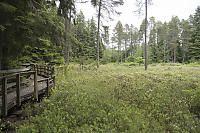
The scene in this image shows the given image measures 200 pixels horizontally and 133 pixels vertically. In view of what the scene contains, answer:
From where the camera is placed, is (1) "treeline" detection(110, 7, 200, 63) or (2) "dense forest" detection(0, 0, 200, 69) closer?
(2) "dense forest" detection(0, 0, 200, 69)

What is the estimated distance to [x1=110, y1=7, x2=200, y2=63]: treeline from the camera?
112 ft

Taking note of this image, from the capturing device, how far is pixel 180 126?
119 inches

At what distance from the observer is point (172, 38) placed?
124 feet

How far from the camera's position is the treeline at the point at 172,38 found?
3406 centimetres

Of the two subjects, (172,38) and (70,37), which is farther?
(172,38)

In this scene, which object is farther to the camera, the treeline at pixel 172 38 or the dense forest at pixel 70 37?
the treeline at pixel 172 38

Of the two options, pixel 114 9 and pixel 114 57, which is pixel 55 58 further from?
pixel 114 57

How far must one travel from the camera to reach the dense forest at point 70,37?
3814mm

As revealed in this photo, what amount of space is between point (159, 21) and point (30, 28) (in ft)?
176

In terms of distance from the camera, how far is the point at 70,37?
18.8ft

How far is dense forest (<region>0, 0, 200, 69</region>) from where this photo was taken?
3.81 m

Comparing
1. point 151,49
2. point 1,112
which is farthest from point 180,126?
point 151,49

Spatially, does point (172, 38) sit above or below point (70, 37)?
above

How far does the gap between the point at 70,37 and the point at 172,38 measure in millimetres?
44639
